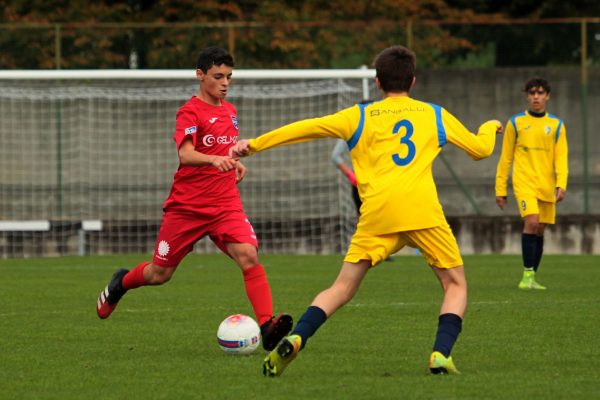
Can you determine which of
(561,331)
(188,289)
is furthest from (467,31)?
(561,331)

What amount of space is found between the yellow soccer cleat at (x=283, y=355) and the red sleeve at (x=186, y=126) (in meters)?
1.96

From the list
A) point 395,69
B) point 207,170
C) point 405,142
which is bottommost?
point 207,170

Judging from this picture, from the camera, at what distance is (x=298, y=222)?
67.4 feet

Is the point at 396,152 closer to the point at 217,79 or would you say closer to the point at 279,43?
the point at 217,79

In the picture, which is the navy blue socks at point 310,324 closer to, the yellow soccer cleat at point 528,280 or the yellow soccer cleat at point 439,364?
the yellow soccer cleat at point 439,364

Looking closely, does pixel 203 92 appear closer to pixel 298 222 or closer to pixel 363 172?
pixel 363 172

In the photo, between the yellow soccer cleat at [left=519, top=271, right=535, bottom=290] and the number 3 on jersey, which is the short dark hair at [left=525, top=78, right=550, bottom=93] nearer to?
the yellow soccer cleat at [left=519, top=271, right=535, bottom=290]

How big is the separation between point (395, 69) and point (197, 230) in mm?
2288

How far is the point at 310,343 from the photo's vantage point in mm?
8688

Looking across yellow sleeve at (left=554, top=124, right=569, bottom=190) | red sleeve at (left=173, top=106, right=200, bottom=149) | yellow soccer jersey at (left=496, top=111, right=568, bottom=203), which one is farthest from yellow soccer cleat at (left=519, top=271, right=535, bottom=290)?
red sleeve at (left=173, top=106, right=200, bottom=149)

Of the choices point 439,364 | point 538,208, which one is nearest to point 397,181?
point 439,364

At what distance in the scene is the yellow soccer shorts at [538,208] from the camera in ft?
44.1

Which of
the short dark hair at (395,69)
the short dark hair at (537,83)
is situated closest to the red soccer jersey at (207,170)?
the short dark hair at (395,69)

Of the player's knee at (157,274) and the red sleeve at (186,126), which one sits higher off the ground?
the red sleeve at (186,126)
